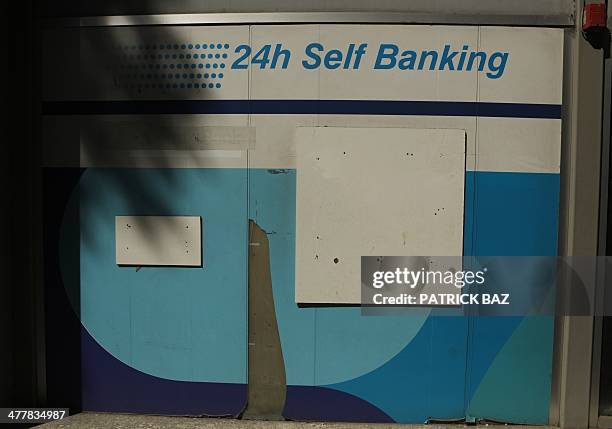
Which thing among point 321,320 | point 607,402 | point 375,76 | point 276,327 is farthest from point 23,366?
point 607,402

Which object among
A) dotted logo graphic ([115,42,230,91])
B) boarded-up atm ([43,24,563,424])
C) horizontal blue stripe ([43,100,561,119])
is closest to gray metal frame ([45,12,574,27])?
boarded-up atm ([43,24,563,424])

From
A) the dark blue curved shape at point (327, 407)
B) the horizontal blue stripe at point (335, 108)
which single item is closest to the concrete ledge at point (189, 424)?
the dark blue curved shape at point (327, 407)

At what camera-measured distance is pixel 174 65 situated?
3383 millimetres

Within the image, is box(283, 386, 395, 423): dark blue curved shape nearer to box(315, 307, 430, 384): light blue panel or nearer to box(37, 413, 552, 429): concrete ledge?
box(37, 413, 552, 429): concrete ledge

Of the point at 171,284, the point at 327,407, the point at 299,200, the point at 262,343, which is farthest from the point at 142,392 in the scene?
the point at 299,200

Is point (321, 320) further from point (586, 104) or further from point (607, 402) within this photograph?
point (586, 104)

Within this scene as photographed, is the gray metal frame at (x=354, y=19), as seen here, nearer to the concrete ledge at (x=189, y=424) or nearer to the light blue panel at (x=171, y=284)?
the light blue panel at (x=171, y=284)

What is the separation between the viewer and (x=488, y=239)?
3326mm

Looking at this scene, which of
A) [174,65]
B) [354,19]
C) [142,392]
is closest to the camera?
[354,19]

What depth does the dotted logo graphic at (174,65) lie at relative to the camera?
11.0ft

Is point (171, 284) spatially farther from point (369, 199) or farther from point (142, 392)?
point (369, 199)

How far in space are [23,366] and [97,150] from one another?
1.81 metres

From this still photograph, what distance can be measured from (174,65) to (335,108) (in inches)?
48.8

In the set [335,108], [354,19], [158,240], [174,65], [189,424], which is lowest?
[189,424]
